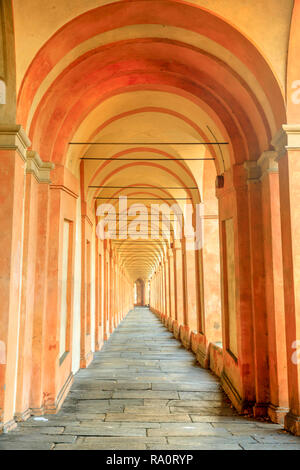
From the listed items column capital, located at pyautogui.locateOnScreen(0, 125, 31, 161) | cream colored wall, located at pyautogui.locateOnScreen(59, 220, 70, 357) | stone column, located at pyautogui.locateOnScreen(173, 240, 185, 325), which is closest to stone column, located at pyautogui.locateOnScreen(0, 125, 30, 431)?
column capital, located at pyautogui.locateOnScreen(0, 125, 31, 161)

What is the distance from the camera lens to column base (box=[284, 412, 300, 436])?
15.5 feet

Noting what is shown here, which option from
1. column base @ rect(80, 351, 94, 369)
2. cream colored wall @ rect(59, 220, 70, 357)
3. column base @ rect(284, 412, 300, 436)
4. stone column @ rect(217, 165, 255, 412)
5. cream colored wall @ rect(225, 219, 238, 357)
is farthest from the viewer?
column base @ rect(80, 351, 94, 369)

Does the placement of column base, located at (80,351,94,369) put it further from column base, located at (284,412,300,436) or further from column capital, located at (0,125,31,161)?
column capital, located at (0,125,31,161)

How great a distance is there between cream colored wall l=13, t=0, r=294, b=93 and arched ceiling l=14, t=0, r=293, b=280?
12 millimetres

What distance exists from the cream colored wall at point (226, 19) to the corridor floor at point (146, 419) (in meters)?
4.59

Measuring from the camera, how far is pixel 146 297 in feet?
195

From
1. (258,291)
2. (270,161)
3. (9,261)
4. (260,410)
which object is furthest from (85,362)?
(270,161)

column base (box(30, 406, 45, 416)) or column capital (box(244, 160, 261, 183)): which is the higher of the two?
column capital (box(244, 160, 261, 183))

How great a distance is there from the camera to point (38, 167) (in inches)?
247

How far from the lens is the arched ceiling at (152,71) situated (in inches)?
208

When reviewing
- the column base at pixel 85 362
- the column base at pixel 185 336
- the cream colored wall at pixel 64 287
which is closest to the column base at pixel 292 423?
the cream colored wall at pixel 64 287

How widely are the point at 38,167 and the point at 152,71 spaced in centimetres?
286
